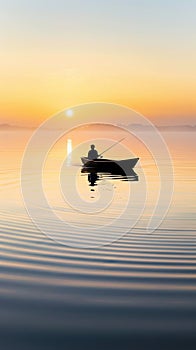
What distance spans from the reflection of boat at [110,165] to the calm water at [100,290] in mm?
26216

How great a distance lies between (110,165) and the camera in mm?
51375

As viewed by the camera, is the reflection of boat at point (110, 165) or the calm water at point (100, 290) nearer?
the calm water at point (100, 290)

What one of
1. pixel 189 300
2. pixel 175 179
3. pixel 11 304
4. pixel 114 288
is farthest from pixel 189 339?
pixel 175 179

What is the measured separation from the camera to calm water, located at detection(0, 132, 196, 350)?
1121 cm

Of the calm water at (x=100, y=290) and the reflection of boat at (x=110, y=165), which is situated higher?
the reflection of boat at (x=110, y=165)

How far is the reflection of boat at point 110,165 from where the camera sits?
5116cm

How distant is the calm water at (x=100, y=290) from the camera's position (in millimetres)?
11211

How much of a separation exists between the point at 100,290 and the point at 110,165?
37432 millimetres

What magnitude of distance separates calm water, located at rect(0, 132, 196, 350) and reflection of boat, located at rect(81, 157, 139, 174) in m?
26.2

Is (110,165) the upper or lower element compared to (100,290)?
upper

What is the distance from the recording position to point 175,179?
45094mm

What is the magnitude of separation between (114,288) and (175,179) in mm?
31570

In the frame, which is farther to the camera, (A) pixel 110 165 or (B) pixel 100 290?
(A) pixel 110 165

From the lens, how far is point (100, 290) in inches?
560
